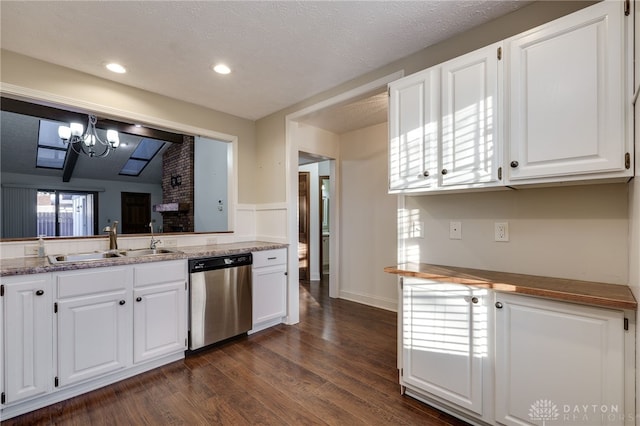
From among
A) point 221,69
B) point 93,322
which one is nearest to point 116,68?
point 221,69

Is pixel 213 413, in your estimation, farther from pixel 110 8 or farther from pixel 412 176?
pixel 110 8

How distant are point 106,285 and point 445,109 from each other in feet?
8.62

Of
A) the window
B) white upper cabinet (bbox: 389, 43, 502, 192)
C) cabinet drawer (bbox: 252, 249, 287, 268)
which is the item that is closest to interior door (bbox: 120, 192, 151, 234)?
the window

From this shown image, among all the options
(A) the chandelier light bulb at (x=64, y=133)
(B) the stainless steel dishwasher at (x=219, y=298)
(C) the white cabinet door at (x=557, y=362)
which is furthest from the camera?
(A) the chandelier light bulb at (x=64, y=133)

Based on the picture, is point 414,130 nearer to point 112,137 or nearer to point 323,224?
point 323,224

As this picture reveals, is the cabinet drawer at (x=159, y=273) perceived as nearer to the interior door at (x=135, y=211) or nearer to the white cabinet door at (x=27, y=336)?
the white cabinet door at (x=27, y=336)

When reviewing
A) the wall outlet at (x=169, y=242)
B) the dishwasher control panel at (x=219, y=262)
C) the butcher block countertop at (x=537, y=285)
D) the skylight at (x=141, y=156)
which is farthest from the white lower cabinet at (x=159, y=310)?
the skylight at (x=141, y=156)

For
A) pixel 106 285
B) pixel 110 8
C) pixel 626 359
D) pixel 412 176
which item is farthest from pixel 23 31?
pixel 626 359

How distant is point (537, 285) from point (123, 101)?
3.52 meters

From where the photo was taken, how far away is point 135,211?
988 centimetres

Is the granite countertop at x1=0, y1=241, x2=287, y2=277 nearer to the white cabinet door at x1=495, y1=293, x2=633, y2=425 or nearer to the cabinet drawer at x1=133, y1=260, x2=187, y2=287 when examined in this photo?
the cabinet drawer at x1=133, y1=260, x2=187, y2=287

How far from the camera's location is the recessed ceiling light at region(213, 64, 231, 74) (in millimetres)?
2455

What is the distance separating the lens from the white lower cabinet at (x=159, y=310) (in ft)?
7.48

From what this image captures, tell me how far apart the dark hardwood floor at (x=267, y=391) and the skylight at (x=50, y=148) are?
6.67m
